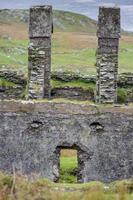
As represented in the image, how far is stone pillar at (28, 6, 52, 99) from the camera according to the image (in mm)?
22500

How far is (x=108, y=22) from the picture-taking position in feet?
73.7

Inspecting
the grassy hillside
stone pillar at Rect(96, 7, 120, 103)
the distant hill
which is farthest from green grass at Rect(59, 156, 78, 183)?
the distant hill

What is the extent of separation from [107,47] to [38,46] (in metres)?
2.43

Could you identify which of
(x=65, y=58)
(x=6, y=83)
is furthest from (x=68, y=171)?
(x=65, y=58)

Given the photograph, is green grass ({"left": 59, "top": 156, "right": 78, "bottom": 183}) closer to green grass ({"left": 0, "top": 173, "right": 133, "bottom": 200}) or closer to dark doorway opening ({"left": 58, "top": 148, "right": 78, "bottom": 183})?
dark doorway opening ({"left": 58, "top": 148, "right": 78, "bottom": 183})

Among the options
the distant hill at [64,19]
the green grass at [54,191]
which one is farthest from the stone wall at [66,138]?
the distant hill at [64,19]

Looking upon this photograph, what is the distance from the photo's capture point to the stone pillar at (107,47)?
882 inches

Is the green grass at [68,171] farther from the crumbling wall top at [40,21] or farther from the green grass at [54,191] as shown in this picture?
the green grass at [54,191]

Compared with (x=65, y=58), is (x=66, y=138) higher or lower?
lower

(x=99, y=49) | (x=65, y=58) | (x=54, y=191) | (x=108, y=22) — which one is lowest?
(x=65, y=58)

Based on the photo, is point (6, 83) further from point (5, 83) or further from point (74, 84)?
point (74, 84)

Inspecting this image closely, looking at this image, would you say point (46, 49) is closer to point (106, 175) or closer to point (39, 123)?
point (39, 123)

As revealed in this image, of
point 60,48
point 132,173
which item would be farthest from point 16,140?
point 60,48

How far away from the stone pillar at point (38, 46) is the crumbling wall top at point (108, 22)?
1792mm
